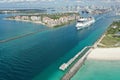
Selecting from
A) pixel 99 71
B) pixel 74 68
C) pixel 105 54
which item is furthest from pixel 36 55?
pixel 99 71

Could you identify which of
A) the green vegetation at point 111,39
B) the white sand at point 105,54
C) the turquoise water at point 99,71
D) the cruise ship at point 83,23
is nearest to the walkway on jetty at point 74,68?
the turquoise water at point 99,71

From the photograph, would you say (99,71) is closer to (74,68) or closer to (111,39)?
(74,68)

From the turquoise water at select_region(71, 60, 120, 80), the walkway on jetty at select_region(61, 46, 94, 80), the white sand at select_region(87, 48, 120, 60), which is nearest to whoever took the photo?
the walkway on jetty at select_region(61, 46, 94, 80)

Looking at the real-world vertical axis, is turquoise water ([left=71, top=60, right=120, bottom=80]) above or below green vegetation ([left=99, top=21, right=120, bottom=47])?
below

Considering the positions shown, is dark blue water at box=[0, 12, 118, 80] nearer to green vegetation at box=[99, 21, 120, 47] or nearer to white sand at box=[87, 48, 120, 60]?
white sand at box=[87, 48, 120, 60]

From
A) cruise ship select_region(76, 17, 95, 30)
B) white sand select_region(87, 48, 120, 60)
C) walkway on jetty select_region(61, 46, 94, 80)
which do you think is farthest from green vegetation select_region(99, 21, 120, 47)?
cruise ship select_region(76, 17, 95, 30)

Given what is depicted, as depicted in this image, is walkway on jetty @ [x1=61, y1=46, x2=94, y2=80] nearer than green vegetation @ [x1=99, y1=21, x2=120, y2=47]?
Yes

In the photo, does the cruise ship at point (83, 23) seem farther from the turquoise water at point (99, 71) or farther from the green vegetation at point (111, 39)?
the turquoise water at point (99, 71)
